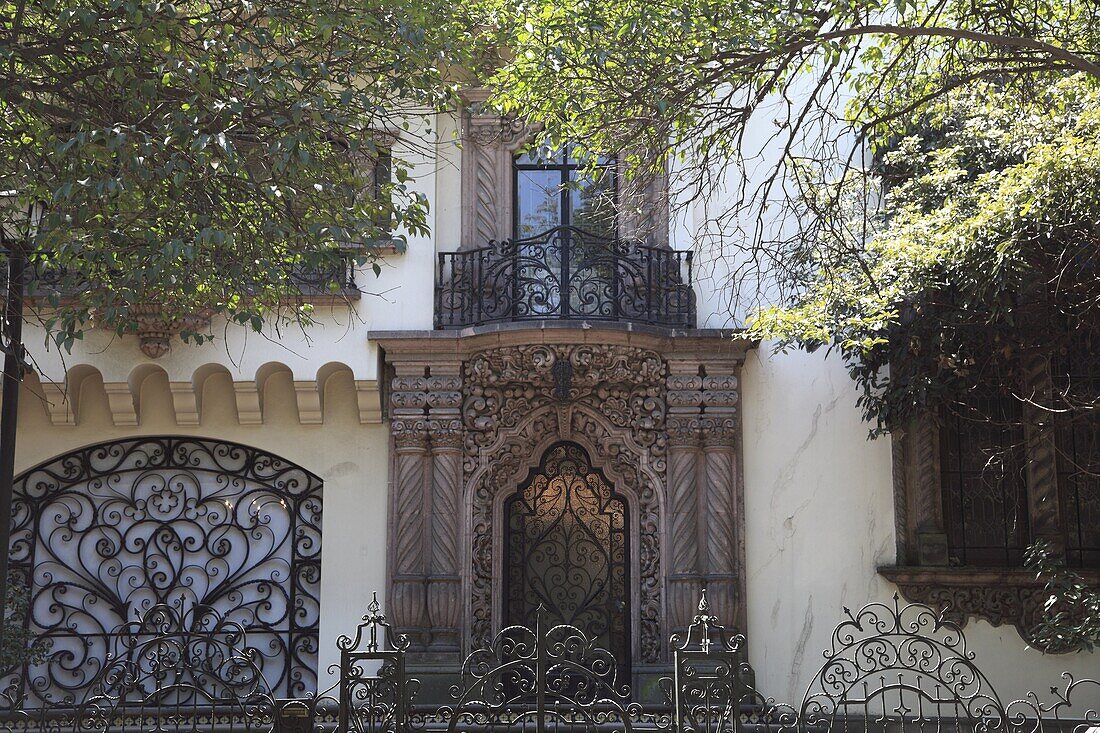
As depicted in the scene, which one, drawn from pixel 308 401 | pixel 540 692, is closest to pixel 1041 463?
pixel 540 692

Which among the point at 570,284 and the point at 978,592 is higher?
the point at 570,284

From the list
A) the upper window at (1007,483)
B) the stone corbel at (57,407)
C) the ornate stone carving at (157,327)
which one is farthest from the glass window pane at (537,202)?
the stone corbel at (57,407)

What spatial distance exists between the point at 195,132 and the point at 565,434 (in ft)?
18.6

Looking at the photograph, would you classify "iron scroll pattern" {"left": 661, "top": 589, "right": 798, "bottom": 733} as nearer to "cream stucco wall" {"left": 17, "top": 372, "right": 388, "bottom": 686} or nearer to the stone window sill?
the stone window sill

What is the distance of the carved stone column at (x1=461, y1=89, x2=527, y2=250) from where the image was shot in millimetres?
12680

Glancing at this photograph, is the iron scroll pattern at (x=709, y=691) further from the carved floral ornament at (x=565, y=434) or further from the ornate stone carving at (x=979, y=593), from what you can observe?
the ornate stone carving at (x=979, y=593)

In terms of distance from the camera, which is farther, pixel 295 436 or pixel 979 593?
pixel 295 436

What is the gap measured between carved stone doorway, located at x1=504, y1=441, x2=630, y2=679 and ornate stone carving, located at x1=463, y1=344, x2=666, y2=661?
0.25 m

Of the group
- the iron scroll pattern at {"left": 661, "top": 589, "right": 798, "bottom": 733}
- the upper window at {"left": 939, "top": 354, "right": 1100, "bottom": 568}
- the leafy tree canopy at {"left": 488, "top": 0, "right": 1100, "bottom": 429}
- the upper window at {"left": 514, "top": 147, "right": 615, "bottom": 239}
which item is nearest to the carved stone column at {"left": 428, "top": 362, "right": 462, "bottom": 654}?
the upper window at {"left": 514, "top": 147, "right": 615, "bottom": 239}

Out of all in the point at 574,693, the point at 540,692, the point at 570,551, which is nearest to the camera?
the point at 540,692

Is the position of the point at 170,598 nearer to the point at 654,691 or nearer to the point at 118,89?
the point at 654,691

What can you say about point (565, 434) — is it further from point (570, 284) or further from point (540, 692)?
point (540, 692)

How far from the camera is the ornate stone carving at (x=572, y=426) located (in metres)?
12.0

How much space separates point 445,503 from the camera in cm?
1212
